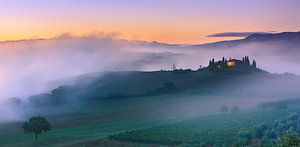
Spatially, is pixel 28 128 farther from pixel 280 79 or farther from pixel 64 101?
pixel 280 79

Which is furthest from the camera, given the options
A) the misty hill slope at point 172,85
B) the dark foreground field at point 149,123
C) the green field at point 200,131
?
the misty hill slope at point 172,85

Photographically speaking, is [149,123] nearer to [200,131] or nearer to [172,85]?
[200,131]

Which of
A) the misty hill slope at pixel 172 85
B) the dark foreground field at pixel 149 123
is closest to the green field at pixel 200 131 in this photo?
the dark foreground field at pixel 149 123

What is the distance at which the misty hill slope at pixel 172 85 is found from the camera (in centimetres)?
14962

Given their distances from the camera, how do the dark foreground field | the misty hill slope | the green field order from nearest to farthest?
the green field
the dark foreground field
the misty hill slope

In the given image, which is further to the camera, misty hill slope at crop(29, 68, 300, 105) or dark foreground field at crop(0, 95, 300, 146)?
misty hill slope at crop(29, 68, 300, 105)

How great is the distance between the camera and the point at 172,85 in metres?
162

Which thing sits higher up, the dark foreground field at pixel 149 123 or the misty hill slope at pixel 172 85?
the misty hill slope at pixel 172 85

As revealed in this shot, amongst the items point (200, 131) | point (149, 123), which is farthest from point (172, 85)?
point (200, 131)

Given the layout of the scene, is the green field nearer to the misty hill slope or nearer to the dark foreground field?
the dark foreground field

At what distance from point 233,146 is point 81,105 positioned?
309ft

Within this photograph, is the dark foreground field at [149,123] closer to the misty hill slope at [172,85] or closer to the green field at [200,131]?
the green field at [200,131]

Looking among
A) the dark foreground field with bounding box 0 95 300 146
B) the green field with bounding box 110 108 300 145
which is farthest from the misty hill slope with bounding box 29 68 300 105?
the green field with bounding box 110 108 300 145

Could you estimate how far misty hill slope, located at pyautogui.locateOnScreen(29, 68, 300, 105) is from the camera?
5891 inches
